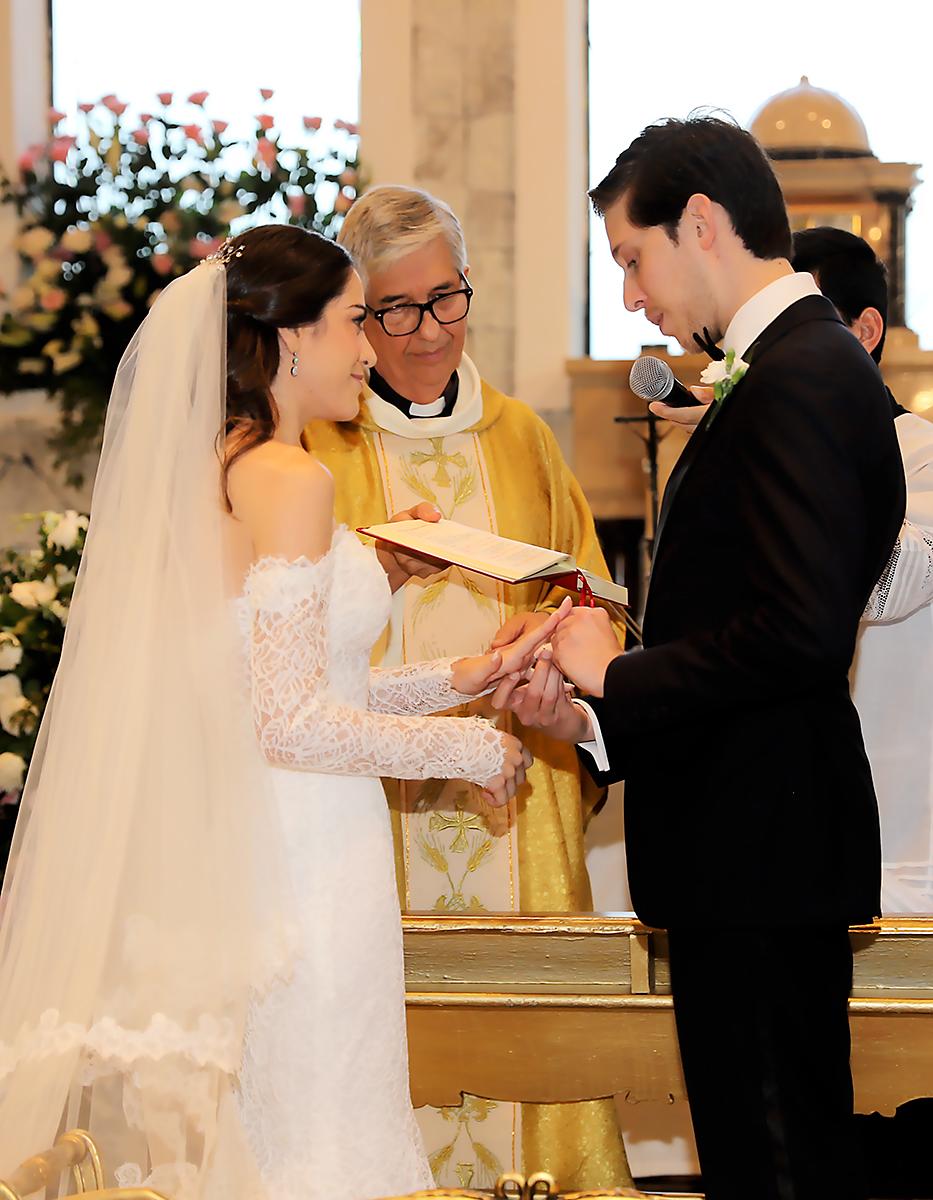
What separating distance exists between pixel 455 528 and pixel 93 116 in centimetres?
358

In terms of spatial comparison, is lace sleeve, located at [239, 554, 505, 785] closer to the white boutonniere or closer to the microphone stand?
the white boutonniere

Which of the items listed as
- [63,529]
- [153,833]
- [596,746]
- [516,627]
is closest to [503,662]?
[516,627]

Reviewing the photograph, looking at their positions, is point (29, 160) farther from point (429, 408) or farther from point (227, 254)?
point (227, 254)

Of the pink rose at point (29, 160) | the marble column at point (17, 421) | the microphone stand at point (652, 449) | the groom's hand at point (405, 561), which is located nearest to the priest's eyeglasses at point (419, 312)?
the groom's hand at point (405, 561)

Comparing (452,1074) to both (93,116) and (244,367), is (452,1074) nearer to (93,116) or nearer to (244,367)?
(244,367)

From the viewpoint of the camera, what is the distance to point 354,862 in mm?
2459

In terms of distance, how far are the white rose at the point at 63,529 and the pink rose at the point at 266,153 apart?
75.6 inches

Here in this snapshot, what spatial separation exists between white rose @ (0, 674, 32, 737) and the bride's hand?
53.5 inches

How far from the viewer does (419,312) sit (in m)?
3.38

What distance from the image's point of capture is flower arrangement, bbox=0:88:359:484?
5281 mm

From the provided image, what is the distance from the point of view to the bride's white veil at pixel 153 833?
2.31m

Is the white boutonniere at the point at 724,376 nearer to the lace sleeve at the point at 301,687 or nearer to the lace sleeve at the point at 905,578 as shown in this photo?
the lace sleeve at the point at 301,687

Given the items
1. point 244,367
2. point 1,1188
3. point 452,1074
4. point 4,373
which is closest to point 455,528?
point 244,367

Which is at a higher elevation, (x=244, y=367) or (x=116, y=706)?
(x=244, y=367)
